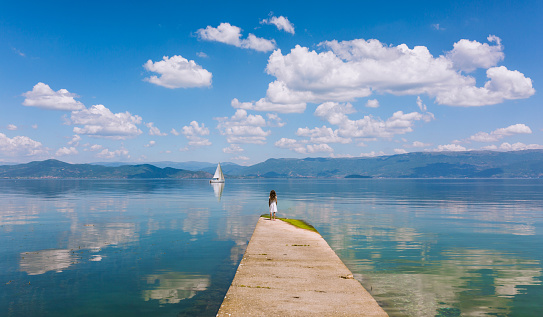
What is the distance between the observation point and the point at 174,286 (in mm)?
19766

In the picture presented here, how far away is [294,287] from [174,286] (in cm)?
745

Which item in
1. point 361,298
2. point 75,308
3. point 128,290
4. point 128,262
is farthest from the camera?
point 128,262

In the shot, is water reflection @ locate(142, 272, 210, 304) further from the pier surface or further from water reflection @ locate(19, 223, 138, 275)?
water reflection @ locate(19, 223, 138, 275)

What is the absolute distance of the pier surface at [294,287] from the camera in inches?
515

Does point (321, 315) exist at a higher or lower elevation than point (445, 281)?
higher

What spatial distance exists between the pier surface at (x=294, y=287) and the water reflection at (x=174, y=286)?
105 inches

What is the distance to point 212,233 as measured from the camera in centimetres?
3788

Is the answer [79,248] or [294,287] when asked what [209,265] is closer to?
[294,287]

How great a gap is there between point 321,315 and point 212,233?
26.7 meters

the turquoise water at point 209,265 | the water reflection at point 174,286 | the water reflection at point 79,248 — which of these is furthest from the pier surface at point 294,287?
the water reflection at point 79,248

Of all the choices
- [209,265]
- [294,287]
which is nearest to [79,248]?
[209,265]

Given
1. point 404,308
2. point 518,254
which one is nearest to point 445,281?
point 404,308

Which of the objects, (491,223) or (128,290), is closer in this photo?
(128,290)

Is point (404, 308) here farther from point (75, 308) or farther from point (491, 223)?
point (491, 223)
